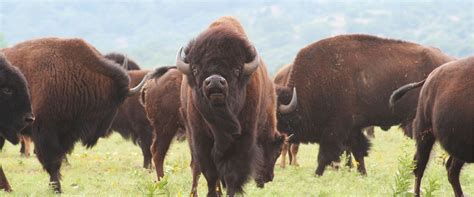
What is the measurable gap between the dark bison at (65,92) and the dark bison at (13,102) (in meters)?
0.96

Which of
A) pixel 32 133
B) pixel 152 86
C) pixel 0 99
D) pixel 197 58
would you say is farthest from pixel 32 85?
pixel 197 58

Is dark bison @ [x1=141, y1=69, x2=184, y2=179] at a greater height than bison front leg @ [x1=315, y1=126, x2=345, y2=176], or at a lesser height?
greater

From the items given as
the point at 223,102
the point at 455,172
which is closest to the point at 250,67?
the point at 223,102

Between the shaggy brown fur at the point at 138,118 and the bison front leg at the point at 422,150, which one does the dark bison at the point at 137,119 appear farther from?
the bison front leg at the point at 422,150

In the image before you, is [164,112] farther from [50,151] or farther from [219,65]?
[219,65]

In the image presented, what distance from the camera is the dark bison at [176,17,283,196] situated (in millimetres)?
7844

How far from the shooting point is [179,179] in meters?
11.9

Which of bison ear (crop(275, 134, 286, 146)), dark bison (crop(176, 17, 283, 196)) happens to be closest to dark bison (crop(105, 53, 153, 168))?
bison ear (crop(275, 134, 286, 146))

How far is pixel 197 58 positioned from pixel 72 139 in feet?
11.4

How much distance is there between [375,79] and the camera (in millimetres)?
13641

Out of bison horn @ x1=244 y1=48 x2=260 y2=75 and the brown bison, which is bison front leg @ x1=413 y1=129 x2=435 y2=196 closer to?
bison horn @ x1=244 y1=48 x2=260 y2=75

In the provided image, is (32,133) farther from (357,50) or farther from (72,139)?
(357,50)

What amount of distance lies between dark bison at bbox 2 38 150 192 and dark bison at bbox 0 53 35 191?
0.96 meters

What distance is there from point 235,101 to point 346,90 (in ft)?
18.8
